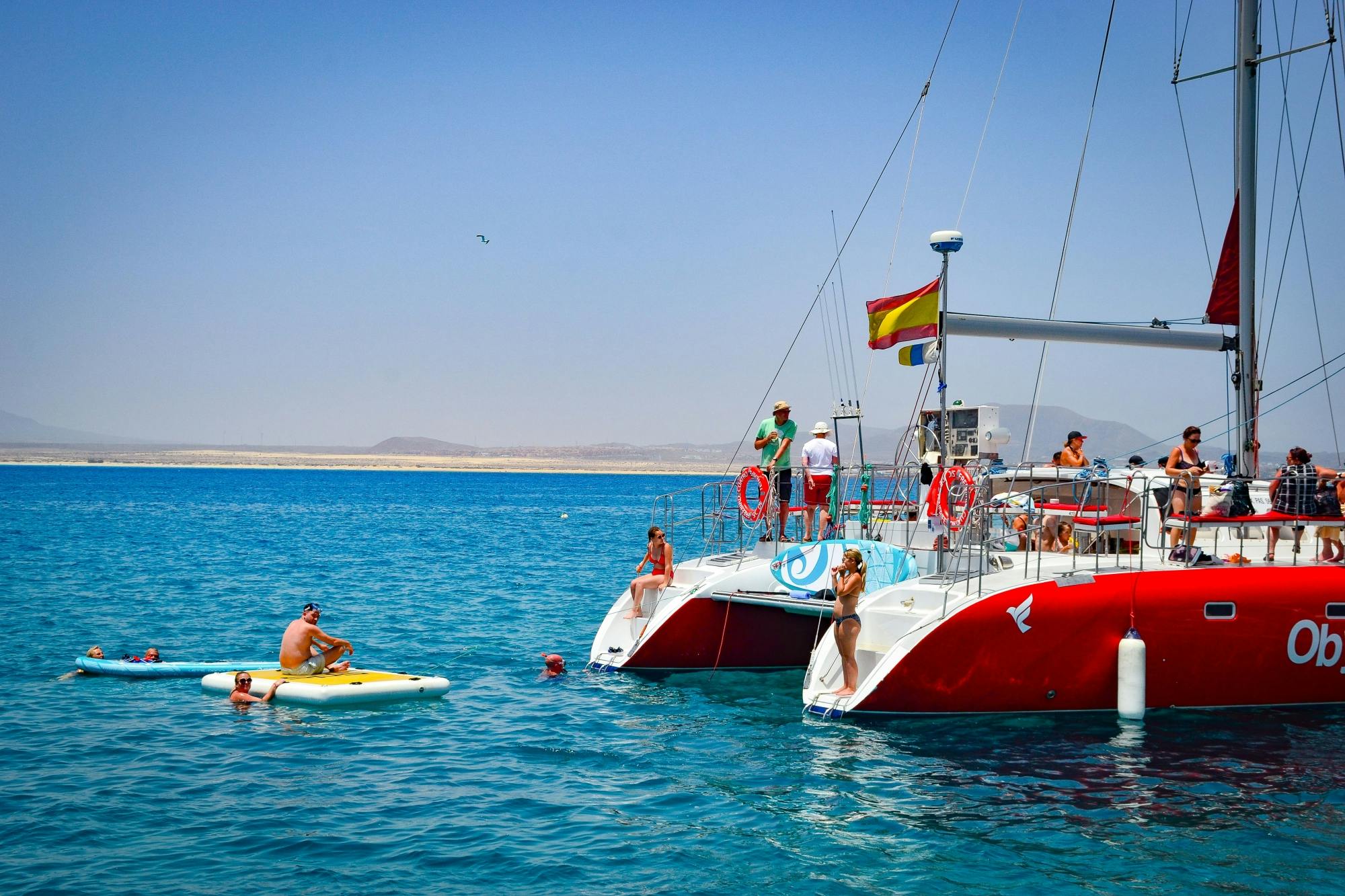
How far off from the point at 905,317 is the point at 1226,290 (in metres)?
4.82

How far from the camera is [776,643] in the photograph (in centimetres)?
1483

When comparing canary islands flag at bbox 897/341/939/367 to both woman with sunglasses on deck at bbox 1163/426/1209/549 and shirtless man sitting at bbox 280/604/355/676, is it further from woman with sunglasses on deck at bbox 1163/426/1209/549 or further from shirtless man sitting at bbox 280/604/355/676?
shirtless man sitting at bbox 280/604/355/676

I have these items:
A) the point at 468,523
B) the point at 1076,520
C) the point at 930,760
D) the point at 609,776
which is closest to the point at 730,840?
the point at 609,776

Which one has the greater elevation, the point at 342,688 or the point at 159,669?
the point at 342,688

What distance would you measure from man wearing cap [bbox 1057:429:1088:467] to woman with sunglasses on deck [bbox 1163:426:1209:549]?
1.26m

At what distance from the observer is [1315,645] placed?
1177cm

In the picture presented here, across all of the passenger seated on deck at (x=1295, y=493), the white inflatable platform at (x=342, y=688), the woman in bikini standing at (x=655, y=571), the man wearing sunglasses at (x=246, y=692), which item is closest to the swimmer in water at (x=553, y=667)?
the woman in bikini standing at (x=655, y=571)

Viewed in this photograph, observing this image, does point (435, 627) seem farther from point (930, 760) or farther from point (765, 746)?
point (930, 760)

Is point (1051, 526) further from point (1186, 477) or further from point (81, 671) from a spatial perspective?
point (81, 671)

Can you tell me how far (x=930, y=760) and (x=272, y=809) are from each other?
5.59 meters

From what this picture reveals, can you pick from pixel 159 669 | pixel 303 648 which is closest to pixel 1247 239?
pixel 303 648

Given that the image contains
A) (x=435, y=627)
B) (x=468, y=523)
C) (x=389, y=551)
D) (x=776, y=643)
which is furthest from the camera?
(x=468, y=523)

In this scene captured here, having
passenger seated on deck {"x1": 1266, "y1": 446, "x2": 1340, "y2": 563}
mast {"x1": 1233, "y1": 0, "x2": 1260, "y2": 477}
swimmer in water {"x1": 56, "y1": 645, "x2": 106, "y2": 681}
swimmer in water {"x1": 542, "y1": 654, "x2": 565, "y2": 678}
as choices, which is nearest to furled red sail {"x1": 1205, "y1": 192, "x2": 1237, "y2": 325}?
mast {"x1": 1233, "y1": 0, "x2": 1260, "y2": 477}

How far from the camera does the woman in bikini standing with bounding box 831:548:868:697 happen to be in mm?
11383
